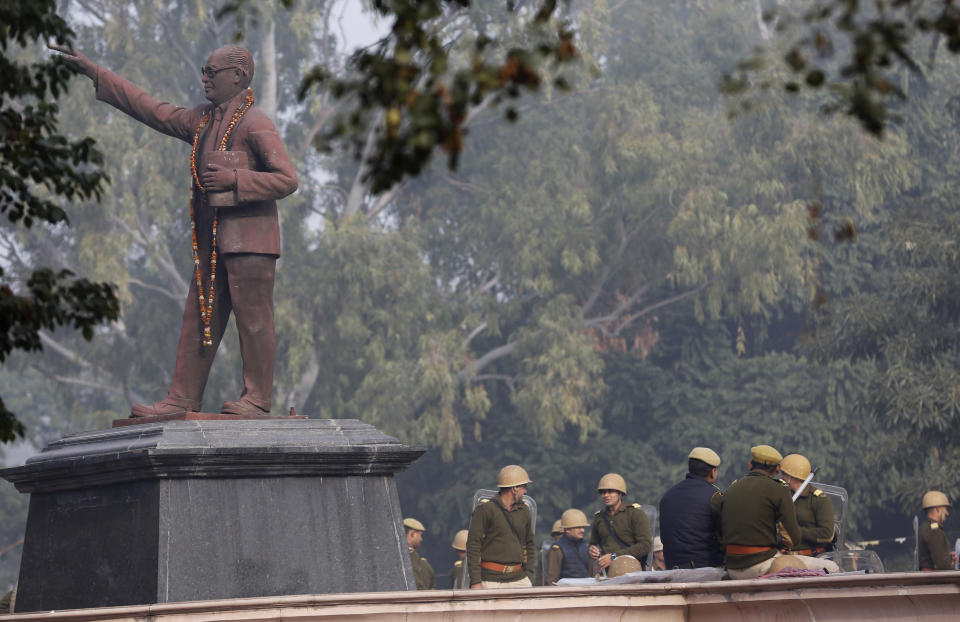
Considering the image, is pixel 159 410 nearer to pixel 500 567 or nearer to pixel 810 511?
pixel 500 567

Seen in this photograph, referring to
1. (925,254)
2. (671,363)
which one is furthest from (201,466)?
(671,363)

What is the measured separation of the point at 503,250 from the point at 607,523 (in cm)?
1660

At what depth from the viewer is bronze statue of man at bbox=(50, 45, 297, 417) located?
8.27 m

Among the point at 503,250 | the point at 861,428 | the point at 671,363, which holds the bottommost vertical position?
the point at 861,428

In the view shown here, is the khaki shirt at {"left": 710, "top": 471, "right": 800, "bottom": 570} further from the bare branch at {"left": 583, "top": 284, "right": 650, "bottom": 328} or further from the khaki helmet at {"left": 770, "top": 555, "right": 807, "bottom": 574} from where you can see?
the bare branch at {"left": 583, "top": 284, "right": 650, "bottom": 328}

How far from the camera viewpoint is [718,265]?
80.7 feet

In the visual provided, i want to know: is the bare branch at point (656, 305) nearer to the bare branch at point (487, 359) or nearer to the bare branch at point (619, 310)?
the bare branch at point (619, 310)

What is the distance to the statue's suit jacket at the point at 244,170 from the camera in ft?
27.2

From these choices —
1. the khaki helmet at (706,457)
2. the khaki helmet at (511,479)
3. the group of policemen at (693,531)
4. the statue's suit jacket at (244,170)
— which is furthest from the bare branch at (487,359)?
the khaki helmet at (706,457)

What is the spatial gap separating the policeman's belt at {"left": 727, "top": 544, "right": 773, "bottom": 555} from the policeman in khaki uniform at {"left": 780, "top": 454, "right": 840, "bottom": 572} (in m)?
1.78

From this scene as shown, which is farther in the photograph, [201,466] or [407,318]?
[407,318]

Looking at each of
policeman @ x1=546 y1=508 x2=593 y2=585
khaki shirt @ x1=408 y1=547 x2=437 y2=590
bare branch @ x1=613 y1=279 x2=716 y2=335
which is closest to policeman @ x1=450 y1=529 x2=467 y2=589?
khaki shirt @ x1=408 y1=547 x2=437 y2=590

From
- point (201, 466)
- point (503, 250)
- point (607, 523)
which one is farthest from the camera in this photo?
point (503, 250)

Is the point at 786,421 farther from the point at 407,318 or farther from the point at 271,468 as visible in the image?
the point at 271,468
